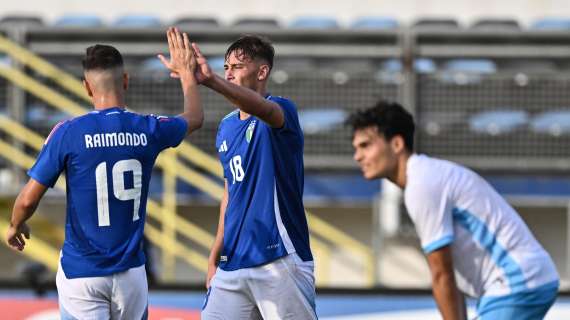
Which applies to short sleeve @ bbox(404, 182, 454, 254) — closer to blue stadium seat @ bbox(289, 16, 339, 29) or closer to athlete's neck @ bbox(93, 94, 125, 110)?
athlete's neck @ bbox(93, 94, 125, 110)

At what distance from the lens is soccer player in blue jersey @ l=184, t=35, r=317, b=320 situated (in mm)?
4852

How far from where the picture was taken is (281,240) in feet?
16.0

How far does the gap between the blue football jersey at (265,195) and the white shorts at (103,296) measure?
18.2 inches

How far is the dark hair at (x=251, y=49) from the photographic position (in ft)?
15.9

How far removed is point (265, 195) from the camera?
4867 mm

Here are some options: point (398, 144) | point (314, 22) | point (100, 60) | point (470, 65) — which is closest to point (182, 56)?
point (100, 60)

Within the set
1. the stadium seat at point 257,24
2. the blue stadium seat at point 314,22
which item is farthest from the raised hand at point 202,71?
the blue stadium seat at point 314,22

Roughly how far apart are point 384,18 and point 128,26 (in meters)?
3.49

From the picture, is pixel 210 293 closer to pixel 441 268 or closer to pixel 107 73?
pixel 107 73

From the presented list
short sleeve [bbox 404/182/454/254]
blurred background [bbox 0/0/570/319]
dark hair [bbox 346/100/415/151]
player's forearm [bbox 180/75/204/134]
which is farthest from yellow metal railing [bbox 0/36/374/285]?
short sleeve [bbox 404/182/454/254]

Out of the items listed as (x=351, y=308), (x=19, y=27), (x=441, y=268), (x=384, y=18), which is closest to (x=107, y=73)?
(x=441, y=268)

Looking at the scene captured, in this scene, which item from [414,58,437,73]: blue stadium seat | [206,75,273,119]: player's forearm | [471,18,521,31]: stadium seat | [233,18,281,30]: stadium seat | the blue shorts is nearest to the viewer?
the blue shorts

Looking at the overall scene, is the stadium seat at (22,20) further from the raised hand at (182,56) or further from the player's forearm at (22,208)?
the raised hand at (182,56)

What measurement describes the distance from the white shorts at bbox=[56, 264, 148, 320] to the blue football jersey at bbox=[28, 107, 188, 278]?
0.14 feet
